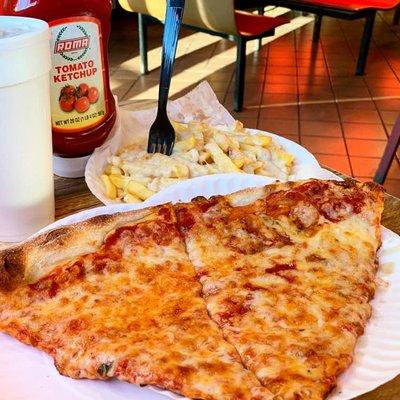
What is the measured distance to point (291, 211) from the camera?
3.04ft

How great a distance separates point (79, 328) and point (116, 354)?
0.07m

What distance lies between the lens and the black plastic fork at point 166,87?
4.01 feet

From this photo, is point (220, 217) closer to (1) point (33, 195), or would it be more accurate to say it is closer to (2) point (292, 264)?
A: (2) point (292, 264)

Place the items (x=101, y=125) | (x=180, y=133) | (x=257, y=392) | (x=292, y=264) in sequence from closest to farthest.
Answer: (x=257, y=392), (x=292, y=264), (x=101, y=125), (x=180, y=133)

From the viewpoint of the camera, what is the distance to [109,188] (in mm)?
1084

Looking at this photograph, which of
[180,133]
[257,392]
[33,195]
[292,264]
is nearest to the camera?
[257,392]

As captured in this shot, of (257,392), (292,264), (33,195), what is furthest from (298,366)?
(33,195)

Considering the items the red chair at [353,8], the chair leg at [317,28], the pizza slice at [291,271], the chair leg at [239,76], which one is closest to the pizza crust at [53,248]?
the pizza slice at [291,271]

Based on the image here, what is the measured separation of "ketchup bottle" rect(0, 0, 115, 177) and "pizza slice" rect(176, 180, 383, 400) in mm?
324

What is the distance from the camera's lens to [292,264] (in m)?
0.81

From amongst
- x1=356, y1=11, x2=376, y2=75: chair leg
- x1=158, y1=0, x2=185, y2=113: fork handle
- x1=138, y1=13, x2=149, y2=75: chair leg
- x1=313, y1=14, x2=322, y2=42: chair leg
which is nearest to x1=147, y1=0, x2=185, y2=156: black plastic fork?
x1=158, y1=0, x2=185, y2=113: fork handle

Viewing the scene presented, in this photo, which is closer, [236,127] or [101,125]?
[101,125]

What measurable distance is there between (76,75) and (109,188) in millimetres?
230

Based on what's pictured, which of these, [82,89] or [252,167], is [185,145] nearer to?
[252,167]
